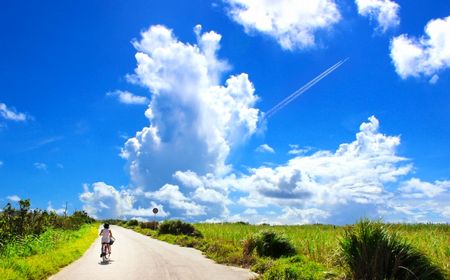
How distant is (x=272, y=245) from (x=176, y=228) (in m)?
30.4

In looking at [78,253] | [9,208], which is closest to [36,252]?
[78,253]

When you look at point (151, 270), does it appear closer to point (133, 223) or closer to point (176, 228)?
point (176, 228)

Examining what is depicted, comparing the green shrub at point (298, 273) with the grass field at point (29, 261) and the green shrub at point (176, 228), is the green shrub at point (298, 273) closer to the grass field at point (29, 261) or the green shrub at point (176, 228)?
the grass field at point (29, 261)

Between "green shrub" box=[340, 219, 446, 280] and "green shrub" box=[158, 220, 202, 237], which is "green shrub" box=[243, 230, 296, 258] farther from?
"green shrub" box=[158, 220, 202, 237]

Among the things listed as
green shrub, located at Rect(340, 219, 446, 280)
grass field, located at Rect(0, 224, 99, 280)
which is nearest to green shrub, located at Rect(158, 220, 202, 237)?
grass field, located at Rect(0, 224, 99, 280)

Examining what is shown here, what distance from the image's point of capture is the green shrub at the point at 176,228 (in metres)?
49.6

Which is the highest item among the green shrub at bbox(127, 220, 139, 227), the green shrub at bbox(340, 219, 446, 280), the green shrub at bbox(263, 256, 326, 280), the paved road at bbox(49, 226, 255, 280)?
the green shrub at bbox(127, 220, 139, 227)

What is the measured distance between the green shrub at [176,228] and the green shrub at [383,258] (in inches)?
1397

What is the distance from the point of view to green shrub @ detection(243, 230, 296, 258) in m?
22.0

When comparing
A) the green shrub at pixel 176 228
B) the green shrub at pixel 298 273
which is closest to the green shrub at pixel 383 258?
the green shrub at pixel 298 273

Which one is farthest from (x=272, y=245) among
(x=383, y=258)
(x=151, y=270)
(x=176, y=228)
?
(x=176, y=228)

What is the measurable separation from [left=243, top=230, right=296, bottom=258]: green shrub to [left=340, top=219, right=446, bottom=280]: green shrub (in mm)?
9053

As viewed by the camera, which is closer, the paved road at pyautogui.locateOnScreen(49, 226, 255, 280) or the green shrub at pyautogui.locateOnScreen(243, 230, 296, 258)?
the paved road at pyautogui.locateOnScreen(49, 226, 255, 280)

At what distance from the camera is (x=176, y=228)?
51344 mm
